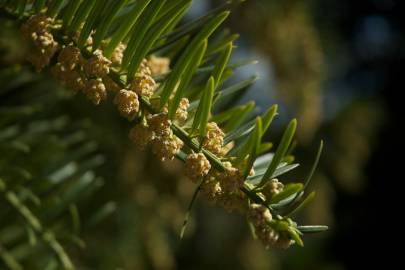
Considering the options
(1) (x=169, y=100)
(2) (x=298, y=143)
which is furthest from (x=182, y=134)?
(2) (x=298, y=143)

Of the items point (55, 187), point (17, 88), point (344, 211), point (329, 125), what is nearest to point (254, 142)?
point (55, 187)

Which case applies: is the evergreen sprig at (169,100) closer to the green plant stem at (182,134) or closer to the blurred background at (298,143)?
the green plant stem at (182,134)

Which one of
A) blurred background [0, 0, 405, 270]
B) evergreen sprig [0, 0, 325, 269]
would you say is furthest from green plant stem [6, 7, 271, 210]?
blurred background [0, 0, 405, 270]

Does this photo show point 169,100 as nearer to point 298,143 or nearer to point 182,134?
point 182,134

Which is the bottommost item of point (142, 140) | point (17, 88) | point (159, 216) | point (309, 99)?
point (159, 216)

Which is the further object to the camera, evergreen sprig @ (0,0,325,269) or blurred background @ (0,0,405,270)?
blurred background @ (0,0,405,270)

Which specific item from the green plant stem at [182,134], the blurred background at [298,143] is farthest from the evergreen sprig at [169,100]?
the blurred background at [298,143]

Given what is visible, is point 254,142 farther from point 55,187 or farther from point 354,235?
point 354,235

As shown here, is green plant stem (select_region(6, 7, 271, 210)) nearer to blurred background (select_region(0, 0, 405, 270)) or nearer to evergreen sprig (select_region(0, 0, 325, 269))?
evergreen sprig (select_region(0, 0, 325, 269))

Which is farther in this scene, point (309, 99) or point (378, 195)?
point (378, 195)
